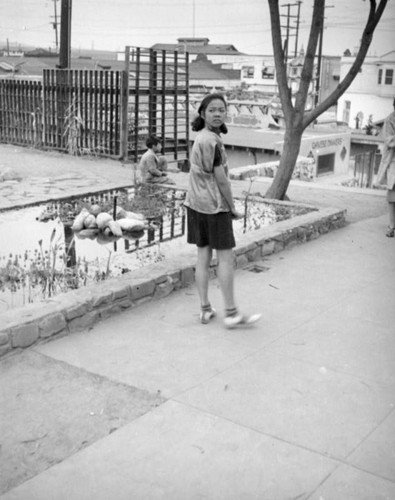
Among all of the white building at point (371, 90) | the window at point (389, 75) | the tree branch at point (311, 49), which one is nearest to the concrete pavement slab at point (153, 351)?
the tree branch at point (311, 49)

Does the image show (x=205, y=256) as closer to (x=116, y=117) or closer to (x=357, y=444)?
(x=357, y=444)

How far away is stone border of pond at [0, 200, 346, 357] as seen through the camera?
14.4 feet

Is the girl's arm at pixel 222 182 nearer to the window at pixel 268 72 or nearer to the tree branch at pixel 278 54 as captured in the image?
the tree branch at pixel 278 54

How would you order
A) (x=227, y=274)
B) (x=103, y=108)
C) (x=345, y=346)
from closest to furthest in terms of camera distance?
1. (x=345, y=346)
2. (x=227, y=274)
3. (x=103, y=108)

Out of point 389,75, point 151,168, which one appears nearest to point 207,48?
point 389,75

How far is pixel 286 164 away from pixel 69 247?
4.02 m

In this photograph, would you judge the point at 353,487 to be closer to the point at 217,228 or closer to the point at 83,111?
the point at 217,228

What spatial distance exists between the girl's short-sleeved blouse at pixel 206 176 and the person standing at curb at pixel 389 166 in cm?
356

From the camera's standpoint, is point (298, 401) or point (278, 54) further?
point (278, 54)

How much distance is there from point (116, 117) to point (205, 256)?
10.8m

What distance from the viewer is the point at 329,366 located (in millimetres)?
4227

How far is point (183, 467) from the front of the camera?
3.08 metres

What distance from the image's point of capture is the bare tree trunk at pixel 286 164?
961 centimetres

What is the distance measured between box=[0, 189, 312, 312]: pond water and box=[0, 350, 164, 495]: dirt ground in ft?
4.00
